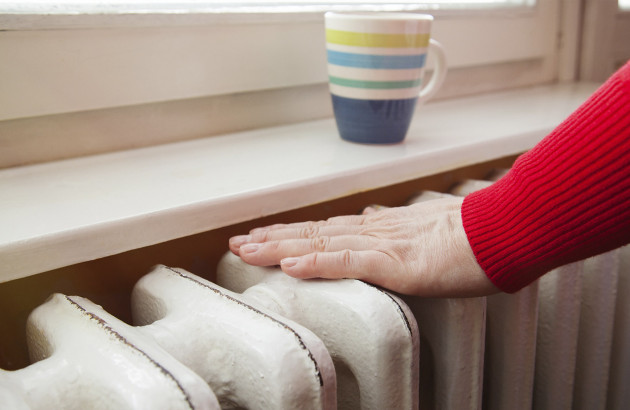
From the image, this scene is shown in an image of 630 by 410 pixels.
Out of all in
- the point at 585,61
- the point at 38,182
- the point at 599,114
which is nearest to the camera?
the point at 599,114

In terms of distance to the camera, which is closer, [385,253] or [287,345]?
[287,345]

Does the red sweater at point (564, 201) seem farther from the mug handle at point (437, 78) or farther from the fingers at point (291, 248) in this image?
the mug handle at point (437, 78)

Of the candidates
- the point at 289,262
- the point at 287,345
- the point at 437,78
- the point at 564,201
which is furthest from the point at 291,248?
the point at 437,78

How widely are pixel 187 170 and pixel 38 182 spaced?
0.14 m

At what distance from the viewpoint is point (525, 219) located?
0.50 metres

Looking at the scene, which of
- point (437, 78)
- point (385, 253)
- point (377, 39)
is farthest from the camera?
point (437, 78)

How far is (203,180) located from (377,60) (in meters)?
0.24

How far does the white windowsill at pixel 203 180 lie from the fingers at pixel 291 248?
0.13 feet

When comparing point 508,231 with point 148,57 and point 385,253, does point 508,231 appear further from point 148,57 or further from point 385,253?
point 148,57

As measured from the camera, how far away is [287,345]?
1.34 feet

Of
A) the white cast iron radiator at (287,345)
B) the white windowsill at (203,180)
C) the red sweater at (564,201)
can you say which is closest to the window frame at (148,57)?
the white windowsill at (203,180)

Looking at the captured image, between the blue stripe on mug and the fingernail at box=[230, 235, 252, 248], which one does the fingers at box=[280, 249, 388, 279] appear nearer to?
the fingernail at box=[230, 235, 252, 248]

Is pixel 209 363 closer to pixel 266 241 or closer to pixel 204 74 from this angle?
pixel 266 241

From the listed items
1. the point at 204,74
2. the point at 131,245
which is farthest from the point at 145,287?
the point at 204,74
